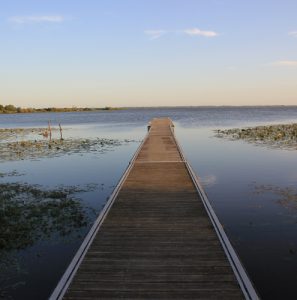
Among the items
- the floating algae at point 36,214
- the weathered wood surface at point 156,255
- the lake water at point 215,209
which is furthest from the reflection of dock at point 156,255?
the floating algae at point 36,214

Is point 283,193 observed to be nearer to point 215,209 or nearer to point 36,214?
point 215,209

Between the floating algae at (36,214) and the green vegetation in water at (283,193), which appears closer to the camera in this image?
the floating algae at (36,214)

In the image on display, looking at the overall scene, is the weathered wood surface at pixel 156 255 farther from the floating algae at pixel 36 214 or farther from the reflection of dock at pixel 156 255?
the floating algae at pixel 36 214

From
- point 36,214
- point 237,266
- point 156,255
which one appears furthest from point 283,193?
point 36,214

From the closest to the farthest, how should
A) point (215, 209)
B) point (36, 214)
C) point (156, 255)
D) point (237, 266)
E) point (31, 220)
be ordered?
point (237, 266), point (156, 255), point (31, 220), point (36, 214), point (215, 209)

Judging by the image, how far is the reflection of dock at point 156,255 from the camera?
23.7 feet

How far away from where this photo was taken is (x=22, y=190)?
1934 centimetres

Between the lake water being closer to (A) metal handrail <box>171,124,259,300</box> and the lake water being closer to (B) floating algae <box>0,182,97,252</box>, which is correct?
(B) floating algae <box>0,182,97,252</box>

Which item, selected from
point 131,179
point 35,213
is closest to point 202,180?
point 131,179

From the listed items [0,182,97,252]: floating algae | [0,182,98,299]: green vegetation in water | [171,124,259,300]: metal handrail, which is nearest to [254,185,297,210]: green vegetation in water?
[171,124,259,300]: metal handrail

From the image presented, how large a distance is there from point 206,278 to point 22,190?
46.2 ft

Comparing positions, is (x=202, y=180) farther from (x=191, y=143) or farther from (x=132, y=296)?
(x=191, y=143)

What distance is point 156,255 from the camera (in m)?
8.77

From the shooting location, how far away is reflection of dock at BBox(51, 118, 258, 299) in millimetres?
7231
